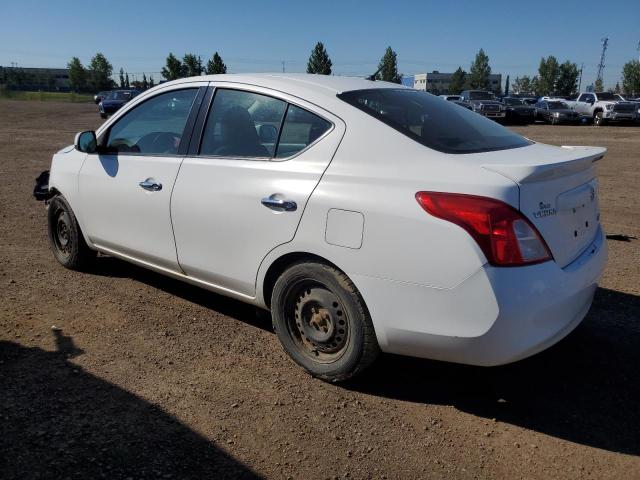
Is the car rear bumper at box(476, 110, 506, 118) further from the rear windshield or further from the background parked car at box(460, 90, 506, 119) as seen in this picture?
the rear windshield

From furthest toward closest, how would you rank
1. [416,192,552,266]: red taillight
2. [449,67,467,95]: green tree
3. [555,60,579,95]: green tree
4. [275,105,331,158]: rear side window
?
[449,67,467,95]: green tree, [555,60,579,95]: green tree, [275,105,331,158]: rear side window, [416,192,552,266]: red taillight

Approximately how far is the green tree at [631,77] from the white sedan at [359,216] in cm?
8591

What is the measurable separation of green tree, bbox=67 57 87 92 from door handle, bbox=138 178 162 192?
11294 cm

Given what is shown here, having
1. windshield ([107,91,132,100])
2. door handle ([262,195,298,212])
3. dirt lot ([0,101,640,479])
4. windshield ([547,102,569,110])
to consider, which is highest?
windshield ([107,91,132,100])

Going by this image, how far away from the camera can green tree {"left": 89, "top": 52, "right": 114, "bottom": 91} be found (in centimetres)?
10531

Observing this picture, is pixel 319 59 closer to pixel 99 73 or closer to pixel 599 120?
pixel 99 73

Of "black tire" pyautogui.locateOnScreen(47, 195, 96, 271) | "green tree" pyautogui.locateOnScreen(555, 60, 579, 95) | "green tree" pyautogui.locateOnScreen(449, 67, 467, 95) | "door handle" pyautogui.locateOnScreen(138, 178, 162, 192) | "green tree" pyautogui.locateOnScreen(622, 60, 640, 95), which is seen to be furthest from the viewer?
"green tree" pyautogui.locateOnScreen(449, 67, 467, 95)

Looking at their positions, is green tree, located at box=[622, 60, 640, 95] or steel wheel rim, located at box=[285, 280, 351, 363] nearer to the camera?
steel wheel rim, located at box=[285, 280, 351, 363]

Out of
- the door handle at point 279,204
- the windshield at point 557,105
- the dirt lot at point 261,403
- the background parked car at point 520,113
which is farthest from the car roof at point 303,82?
the windshield at point 557,105

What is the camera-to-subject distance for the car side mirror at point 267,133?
340 cm

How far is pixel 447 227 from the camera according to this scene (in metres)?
2.57

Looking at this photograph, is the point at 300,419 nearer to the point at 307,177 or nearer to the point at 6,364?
the point at 307,177

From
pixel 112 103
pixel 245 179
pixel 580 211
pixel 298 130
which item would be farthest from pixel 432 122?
pixel 112 103

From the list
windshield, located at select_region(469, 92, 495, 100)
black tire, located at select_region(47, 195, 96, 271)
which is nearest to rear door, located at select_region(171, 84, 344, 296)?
black tire, located at select_region(47, 195, 96, 271)
